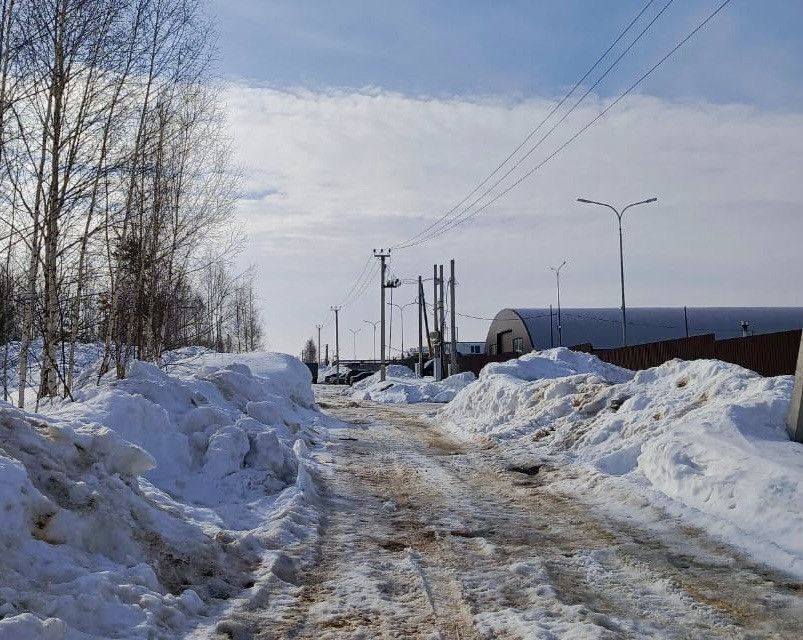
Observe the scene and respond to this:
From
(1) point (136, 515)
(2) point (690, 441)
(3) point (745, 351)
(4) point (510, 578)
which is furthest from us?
(3) point (745, 351)

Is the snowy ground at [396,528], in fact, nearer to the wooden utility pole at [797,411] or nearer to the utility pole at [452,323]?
the wooden utility pole at [797,411]

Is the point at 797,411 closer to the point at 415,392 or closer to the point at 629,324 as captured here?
the point at 415,392

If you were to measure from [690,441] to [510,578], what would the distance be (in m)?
4.68

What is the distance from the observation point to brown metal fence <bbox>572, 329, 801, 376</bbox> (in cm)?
2275

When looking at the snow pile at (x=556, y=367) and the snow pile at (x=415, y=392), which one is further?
the snow pile at (x=415, y=392)

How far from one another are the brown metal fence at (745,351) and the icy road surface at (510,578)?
15.9m

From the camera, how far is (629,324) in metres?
72.2

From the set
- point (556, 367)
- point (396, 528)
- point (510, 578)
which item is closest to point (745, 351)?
point (556, 367)

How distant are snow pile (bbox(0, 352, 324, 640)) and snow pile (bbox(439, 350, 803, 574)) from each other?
4208mm

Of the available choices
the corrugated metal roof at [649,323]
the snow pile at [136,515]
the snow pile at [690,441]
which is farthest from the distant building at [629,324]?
the snow pile at [136,515]

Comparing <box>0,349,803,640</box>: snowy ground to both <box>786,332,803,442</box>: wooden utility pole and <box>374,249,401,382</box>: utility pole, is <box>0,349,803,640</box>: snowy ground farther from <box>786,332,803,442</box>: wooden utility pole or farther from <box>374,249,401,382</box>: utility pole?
<box>374,249,401,382</box>: utility pole

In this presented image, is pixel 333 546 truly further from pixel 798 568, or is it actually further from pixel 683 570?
pixel 798 568

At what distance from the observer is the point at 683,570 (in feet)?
20.3

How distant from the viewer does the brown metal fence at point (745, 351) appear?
74.6 feet
